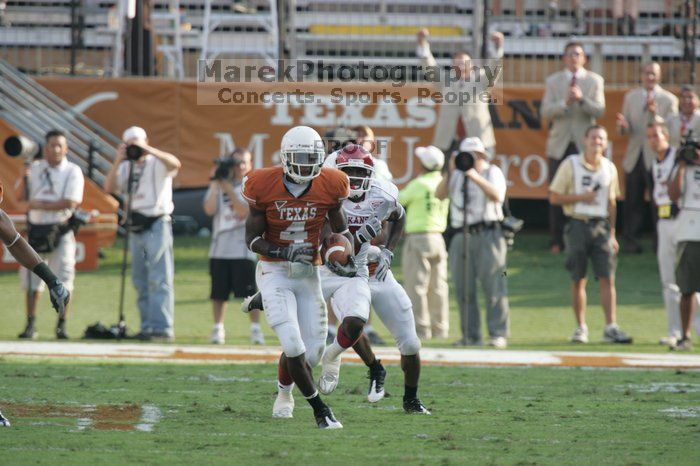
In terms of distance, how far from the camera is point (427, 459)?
5.92 m

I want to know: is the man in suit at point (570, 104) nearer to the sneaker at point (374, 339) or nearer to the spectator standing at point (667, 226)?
the spectator standing at point (667, 226)

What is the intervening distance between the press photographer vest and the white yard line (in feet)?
5.34

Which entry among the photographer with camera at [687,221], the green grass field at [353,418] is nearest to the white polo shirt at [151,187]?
the green grass field at [353,418]

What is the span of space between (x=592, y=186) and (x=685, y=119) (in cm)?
222

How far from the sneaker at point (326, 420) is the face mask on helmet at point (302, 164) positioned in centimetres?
125

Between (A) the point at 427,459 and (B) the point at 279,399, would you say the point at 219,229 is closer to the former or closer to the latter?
(B) the point at 279,399

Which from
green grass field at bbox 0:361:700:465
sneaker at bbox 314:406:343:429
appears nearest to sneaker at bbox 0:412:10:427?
green grass field at bbox 0:361:700:465

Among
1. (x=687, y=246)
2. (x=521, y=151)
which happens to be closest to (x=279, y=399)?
(x=687, y=246)

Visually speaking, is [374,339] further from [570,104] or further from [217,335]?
[570,104]

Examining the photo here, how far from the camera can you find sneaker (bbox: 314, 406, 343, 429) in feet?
22.3

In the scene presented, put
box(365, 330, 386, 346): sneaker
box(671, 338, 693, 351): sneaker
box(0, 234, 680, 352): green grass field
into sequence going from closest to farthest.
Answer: box(671, 338, 693, 351): sneaker, box(365, 330, 386, 346): sneaker, box(0, 234, 680, 352): green grass field

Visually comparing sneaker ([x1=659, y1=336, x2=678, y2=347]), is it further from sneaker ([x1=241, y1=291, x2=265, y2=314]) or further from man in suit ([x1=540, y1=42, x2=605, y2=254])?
sneaker ([x1=241, y1=291, x2=265, y2=314])

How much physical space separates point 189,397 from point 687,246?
17.2 ft

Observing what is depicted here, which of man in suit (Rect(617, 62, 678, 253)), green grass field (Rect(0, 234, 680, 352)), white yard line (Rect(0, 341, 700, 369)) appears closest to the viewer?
white yard line (Rect(0, 341, 700, 369))
